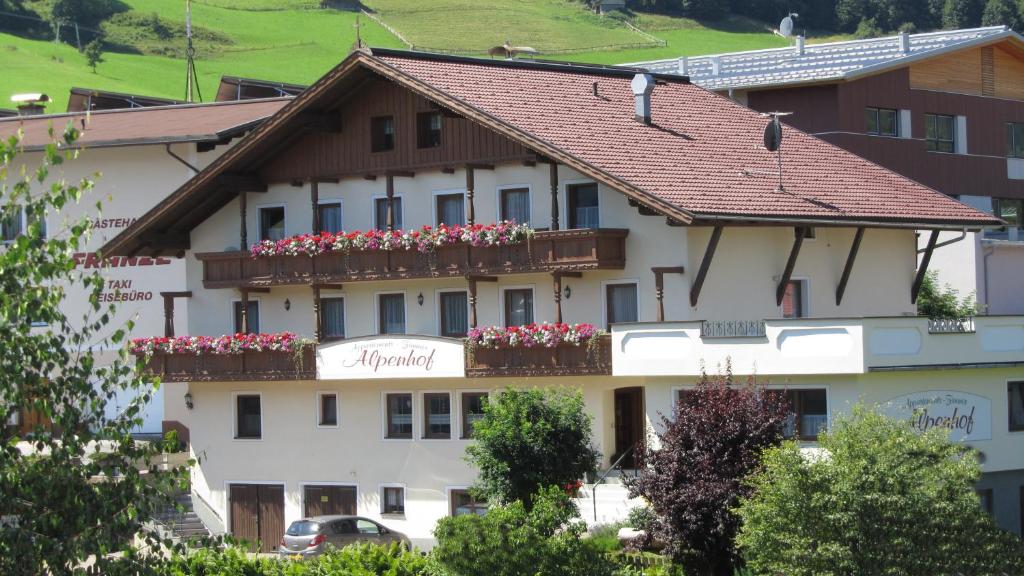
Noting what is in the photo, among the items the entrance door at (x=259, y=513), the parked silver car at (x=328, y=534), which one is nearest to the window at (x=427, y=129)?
the parked silver car at (x=328, y=534)

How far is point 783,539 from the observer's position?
1143 inches

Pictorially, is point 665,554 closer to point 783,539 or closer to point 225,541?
point 783,539

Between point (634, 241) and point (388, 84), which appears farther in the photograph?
point (388, 84)

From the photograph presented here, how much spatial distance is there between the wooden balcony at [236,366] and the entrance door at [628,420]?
7621 mm

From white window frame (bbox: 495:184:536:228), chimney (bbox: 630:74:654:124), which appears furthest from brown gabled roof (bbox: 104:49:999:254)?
white window frame (bbox: 495:184:536:228)

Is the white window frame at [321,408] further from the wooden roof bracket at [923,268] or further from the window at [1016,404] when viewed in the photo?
the window at [1016,404]

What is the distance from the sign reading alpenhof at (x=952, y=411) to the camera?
36.5 metres

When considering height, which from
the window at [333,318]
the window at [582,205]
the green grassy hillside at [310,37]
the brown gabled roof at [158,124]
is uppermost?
the green grassy hillside at [310,37]

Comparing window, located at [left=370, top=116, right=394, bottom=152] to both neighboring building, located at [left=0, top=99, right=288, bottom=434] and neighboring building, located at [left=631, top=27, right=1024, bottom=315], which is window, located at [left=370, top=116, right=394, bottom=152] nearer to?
neighboring building, located at [left=0, top=99, right=288, bottom=434]

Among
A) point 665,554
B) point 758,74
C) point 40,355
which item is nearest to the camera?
point 40,355

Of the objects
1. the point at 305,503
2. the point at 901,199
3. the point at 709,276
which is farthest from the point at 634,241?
the point at 305,503

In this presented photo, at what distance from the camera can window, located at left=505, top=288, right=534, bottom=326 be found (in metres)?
41.9

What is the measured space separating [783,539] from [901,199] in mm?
16433

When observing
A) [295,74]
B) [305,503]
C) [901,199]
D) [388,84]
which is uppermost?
[295,74]
